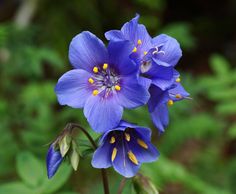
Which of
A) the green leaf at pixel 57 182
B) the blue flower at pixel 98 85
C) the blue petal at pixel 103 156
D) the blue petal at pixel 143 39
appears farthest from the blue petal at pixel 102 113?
the green leaf at pixel 57 182

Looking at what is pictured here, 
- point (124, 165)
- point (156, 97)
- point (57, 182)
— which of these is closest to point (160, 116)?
point (156, 97)

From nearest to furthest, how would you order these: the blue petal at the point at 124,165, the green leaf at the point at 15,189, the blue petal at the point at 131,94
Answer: the blue petal at the point at 131,94
the blue petal at the point at 124,165
the green leaf at the point at 15,189

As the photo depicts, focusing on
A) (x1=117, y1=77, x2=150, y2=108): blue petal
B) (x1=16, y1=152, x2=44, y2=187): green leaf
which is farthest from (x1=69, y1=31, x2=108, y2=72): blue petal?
(x1=16, y1=152, x2=44, y2=187): green leaf

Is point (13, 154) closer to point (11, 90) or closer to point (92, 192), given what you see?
point (92, 192)

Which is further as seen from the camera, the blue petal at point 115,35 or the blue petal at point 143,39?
the blue petal at point 143,39

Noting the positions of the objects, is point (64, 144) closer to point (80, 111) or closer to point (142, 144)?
point (142, 144)

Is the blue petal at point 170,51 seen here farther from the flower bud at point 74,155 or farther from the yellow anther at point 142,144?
the flower bud at point 74,155

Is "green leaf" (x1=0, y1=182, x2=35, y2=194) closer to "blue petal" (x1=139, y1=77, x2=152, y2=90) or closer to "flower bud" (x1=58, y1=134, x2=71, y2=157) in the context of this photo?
"flower bud" (x1=58, y1=134, x2=71, y2=157)
